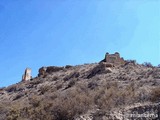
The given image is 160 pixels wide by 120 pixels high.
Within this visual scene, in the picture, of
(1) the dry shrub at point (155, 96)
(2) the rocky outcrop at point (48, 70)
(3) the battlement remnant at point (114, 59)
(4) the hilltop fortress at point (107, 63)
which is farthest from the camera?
(2) the rocky outcrop at point (48, 70)

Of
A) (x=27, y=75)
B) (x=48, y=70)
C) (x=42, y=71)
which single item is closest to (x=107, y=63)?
(x=48, y=70)

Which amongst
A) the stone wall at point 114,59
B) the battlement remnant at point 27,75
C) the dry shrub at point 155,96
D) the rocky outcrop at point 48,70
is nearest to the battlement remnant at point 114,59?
the stone wall at point 114,59

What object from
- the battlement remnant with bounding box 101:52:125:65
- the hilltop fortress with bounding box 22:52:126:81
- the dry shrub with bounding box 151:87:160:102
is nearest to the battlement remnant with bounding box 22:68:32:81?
the hilltop fortress with bounding box 22:52:126:81

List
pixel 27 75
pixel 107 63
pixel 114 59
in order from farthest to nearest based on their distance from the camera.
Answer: pixel 27 75
pixel 114 59
pixel 107 63

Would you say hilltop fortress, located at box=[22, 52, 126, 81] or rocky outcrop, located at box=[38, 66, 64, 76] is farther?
rocky outcrop, located at box=[38, 66, 64, 76]

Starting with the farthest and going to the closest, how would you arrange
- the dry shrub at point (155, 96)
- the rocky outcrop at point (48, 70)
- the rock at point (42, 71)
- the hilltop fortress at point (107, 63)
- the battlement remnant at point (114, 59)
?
the rock at point (42, 71)
the rocky outcrop at point (48, 70)
the battlement remnant at point (114, 59)
the hilltop fortress at point (107, 63)
the dry shrub at point (155, 96)

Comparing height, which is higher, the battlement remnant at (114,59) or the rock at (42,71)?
the rock at (42,71)

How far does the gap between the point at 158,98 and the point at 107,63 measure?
13.9m

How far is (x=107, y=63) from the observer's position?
2875cm

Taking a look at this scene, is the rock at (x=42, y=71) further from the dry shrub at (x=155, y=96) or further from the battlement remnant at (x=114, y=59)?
the dry shrub at (x=155, y=96)

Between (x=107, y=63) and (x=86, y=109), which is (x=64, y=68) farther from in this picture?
(x=86, y=109)

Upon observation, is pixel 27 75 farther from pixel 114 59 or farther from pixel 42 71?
pixel 114 59

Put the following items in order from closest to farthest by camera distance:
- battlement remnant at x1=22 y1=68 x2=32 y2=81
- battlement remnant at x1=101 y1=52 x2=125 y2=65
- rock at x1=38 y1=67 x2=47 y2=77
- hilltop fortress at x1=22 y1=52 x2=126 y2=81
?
hilltop fortress at x1=22 y1=52 x2=126 y2=81 → battlement remnant at x1=101 y1=52 x2=125 y2=65 → rock at x1=38 y1=67 x2=47 y2=77 → battlement remnant at x1=22 y1=68 x2=32 y2=81

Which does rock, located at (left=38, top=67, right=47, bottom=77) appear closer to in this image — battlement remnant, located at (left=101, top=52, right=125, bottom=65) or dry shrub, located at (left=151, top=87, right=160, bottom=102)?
battlement remnant, located at (left=101, top=52, right=125, bottom=65)
